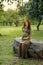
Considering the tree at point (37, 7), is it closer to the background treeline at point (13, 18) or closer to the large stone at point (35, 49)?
the large stone at point (35, 49)

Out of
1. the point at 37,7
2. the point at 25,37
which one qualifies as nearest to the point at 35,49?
the point at 25,37

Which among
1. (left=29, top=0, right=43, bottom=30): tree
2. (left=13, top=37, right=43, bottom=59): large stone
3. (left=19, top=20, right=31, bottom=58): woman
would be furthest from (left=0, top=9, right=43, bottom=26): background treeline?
(left=13, top=37, right=43, bottom=59): large stone

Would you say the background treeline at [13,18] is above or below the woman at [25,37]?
below

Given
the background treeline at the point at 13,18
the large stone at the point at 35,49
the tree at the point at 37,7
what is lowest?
the background treeline at the point at 13,18

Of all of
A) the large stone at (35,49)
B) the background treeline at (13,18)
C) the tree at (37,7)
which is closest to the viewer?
the large stone at (35,49)

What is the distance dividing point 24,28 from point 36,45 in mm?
786

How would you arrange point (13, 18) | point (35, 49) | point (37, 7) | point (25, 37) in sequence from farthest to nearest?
point (13, 18) → point (37, 7) → point (25, 37) → point (35, 49)

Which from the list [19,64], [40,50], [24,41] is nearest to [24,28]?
[24,41]

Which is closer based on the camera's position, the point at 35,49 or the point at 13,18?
the point at 35,49

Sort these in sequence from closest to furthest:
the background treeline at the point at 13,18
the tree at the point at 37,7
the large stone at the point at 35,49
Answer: the large stone at the point at 35,49, the tree at the point at 37,7, the background treeline at the point at 13,18

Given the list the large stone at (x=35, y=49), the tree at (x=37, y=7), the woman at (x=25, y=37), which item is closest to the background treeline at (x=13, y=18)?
the tree at (x=37, y=7)

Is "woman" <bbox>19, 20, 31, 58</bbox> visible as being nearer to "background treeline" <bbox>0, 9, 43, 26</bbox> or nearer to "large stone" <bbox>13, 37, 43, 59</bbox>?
"large stone" <bbox>13, 37, 43, 59</bbox>

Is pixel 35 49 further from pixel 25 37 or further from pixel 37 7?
pixel 37 7

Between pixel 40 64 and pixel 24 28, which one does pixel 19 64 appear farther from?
Answer: pixel 24 28
